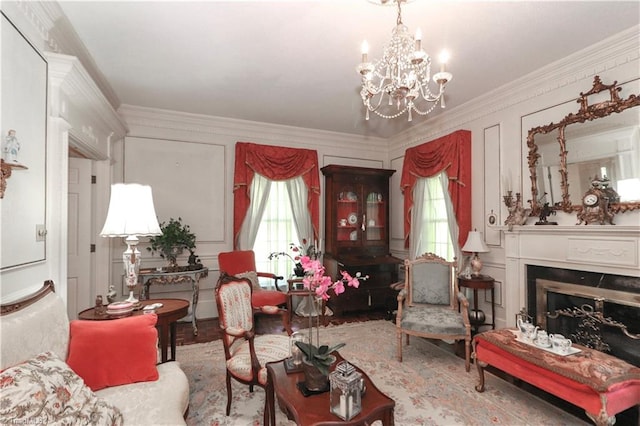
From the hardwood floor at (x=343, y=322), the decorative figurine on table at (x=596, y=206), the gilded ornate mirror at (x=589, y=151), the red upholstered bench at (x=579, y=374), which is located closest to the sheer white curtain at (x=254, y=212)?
the hardwood floor at (x=343, y=322)

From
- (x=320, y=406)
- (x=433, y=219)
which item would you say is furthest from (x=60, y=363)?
(x=433, y=219)

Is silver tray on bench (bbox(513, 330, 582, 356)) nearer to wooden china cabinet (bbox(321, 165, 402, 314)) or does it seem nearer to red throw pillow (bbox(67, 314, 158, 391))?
wooden china cabinet (bbox(321, 165, 402, 314))

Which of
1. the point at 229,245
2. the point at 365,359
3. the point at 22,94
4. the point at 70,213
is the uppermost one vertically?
the point at 22,94

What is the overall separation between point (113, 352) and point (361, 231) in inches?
149

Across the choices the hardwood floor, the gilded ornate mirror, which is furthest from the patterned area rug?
the gilded ornate mirror

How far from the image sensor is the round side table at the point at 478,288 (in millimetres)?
3465

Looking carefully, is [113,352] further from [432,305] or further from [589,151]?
[589,151]

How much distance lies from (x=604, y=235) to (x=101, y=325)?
3.67 meters

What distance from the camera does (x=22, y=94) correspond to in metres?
1.88

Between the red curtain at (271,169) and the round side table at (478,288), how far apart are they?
2.29 meters

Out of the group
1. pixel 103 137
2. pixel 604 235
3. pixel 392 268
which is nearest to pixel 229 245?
pixel 103 137

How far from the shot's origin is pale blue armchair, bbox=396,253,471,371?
2936mm

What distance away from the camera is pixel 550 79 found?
9.99 feet

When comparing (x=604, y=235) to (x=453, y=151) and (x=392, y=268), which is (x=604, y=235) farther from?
(x=392, y=268)
